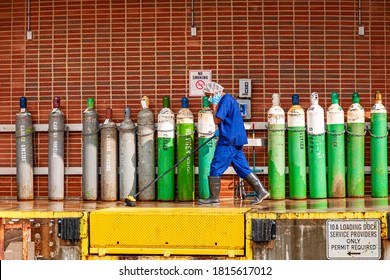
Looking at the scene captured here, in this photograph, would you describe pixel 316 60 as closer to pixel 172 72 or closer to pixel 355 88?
pixel 355 88

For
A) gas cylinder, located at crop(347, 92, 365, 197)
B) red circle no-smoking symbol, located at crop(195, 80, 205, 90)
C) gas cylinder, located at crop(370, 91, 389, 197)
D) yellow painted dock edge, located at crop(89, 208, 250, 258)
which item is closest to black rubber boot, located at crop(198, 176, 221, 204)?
yellow painted dock edge, located at crop(89, 208, 250, 258)

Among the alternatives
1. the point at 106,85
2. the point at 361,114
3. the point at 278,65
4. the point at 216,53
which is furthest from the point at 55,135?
the point at 361,114

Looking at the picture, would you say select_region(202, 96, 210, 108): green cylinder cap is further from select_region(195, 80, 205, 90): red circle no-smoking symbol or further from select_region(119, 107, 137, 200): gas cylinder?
select_region(119, 107, 137, 200): gas cylinder

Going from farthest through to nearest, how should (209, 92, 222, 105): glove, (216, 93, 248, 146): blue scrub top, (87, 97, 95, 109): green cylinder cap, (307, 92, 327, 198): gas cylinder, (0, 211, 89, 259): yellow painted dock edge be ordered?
(87, 97, 95, 109): green cylinder cap < (307, 92, 327, 198): gas cylinder < (209, 92, 222, 105): glove < (216, 93, 248, 146): blue scrub top < (0, 211, 89, 259): yellow painted dock edge

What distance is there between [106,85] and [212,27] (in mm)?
1856

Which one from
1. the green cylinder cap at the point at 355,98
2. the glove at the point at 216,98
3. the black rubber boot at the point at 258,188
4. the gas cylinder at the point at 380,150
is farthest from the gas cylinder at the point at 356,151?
the glove at the point at 216,98

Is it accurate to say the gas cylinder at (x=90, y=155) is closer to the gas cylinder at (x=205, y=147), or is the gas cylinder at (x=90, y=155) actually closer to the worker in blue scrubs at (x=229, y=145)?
the gas cylinder at (x=205, y=147)

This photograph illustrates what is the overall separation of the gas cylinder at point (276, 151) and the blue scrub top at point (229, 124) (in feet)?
3.63

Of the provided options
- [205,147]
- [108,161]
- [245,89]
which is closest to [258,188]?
[205,147]

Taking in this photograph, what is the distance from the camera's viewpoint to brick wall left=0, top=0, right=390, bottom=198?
10766 mm

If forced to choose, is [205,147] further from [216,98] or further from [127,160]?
[127,160]

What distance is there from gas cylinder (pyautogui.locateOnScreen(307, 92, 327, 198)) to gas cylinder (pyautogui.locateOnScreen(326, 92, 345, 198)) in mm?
125

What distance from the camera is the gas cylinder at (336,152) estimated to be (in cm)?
1033

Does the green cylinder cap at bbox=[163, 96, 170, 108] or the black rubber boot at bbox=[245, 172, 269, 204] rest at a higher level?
the green cylinder cap at bbox=[163, 96, 170, 108]
